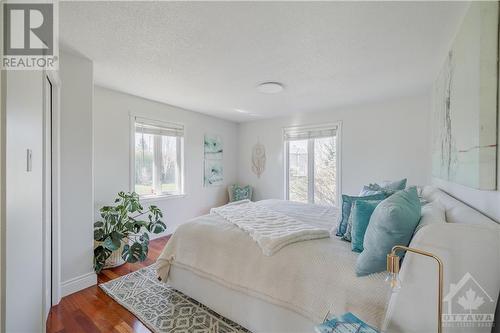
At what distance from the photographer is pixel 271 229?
1860mm

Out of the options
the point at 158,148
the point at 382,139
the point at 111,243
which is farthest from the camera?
the point at 158,148

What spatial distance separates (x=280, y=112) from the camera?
4.29 meters

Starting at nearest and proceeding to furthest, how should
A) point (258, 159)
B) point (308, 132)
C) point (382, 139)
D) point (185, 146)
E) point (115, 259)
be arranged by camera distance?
point (115, 259) → point (382, 139) → point (185, 146) → point (308, 132) → point (258, 159)

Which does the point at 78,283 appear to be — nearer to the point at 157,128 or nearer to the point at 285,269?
the point at 285,269

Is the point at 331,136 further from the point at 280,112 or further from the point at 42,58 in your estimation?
the point at 42,58

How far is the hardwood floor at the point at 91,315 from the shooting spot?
1729 mm

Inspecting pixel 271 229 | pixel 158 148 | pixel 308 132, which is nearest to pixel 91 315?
pixel 271 229

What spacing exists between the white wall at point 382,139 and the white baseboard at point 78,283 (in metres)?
3.75

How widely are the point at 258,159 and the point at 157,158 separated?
2.17 meters

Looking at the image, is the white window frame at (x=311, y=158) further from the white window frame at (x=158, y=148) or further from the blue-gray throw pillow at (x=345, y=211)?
the blue-gray throw pillow at (x=345, y=211)

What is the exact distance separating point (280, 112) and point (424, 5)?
115 inches

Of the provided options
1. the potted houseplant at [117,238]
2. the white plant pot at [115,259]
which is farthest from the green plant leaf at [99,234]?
the white plant pot at [115,259]

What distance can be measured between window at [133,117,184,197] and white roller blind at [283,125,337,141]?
84.6 inches

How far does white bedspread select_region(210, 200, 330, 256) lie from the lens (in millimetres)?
1618
